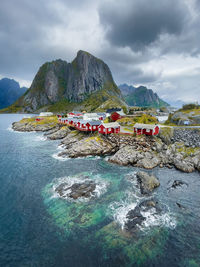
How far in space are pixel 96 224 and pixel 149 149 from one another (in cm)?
3020

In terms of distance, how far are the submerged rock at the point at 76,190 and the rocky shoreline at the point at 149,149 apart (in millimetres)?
13912

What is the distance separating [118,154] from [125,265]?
27.5m

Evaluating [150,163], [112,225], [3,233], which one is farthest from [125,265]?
[150,163]

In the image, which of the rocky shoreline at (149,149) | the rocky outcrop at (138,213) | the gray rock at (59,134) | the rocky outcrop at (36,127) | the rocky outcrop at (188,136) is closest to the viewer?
the rocky outcrop at (138,213)

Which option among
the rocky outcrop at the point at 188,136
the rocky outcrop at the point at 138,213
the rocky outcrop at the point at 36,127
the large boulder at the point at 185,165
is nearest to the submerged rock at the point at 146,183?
the rocky outcrop at the point at 138,213

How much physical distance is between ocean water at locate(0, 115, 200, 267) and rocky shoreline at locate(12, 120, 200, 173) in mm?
5278

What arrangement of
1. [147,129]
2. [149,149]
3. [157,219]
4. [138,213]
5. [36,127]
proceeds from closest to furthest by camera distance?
[157,219], [138,213], [149,149], [147,129], [36,127]

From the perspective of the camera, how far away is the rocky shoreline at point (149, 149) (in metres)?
35.7

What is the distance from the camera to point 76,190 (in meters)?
24.6

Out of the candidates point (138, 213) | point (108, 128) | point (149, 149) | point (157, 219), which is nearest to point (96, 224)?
point (138, 213)

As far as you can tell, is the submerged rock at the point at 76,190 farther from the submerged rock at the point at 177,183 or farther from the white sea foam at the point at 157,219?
the submerged rock at the point at 177,183

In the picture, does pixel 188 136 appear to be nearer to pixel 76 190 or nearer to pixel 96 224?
pixel 76 190

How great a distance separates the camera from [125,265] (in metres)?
13.3

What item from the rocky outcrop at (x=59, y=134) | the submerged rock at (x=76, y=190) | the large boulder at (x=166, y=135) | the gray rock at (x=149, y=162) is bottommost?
the submerged rock at (x=76, y=190)
